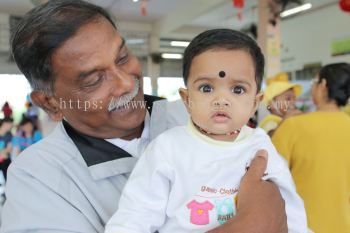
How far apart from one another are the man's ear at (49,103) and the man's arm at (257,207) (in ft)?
2.35

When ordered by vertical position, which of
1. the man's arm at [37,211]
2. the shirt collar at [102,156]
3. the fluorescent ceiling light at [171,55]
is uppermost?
the fluorescent ceiling light at [171,55]

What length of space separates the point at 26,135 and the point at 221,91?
4.32 metres

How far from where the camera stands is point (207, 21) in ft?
28.6

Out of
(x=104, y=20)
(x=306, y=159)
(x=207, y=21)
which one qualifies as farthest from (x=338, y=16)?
(x=104, y=20)

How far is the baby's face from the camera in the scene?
89 centimetres

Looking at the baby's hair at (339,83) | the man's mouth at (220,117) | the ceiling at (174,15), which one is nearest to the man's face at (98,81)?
the man's mouth at (220,117)

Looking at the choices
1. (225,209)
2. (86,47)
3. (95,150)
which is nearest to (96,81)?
(86,47)

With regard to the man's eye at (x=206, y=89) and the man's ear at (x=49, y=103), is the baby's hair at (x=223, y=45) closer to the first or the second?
the man's eye at (x=206, y=89)

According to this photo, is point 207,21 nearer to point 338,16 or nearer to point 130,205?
point 338,16

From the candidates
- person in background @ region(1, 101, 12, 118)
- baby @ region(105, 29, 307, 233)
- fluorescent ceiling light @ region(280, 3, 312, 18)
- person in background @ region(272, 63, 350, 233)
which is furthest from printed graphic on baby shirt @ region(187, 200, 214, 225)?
fluorescent ceiling light @ region(280, 3, 312, 18)

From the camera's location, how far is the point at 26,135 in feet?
15.2

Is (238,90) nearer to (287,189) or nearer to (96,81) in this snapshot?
(287,189)

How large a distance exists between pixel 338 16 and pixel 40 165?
754 centimetres

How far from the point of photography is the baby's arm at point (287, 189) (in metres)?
0.98
